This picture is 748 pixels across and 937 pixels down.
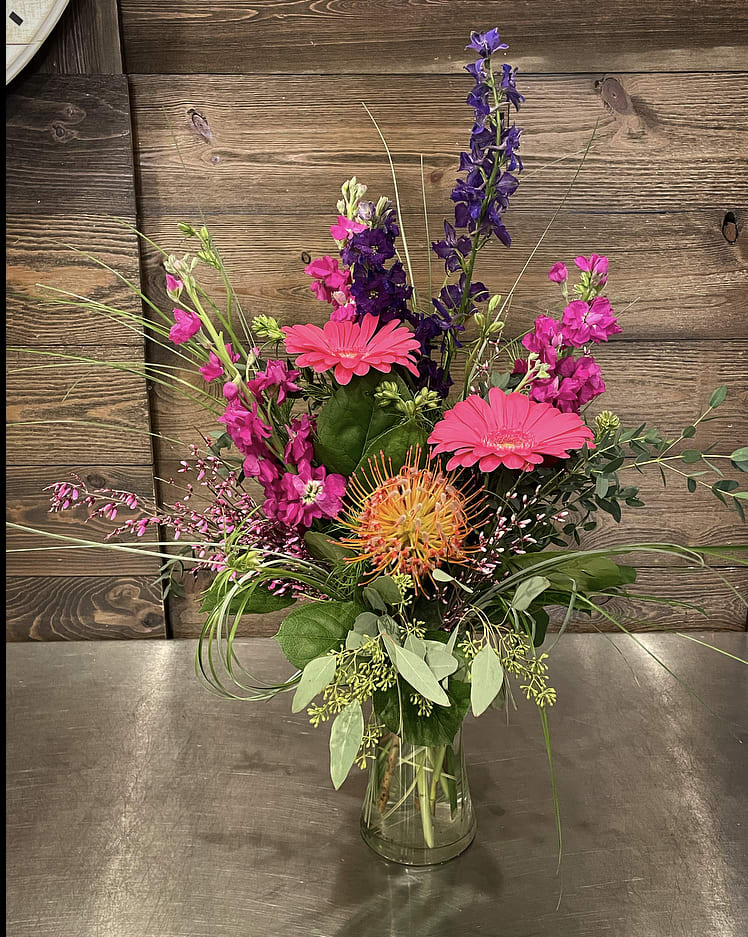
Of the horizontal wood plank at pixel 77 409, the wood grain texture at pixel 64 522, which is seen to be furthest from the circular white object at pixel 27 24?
the wood grain texture at pixel 64 522

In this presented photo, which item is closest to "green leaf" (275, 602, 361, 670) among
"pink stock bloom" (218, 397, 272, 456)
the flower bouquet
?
the flower bouquet

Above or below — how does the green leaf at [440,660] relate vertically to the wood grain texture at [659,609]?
above

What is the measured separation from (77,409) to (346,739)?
0.71 metres

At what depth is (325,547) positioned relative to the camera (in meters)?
0.60

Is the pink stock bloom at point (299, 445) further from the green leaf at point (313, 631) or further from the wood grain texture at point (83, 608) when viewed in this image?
the wood grain texture at point (83, 608)

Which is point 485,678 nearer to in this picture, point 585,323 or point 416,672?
point 416,672

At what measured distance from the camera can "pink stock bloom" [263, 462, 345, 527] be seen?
0.58 meters

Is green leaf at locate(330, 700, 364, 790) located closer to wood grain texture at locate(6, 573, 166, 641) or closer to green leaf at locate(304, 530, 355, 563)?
green leaf at locate(304, 530, 355, 563)

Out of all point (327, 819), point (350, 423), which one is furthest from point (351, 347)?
point (327, 819)

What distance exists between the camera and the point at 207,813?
2.65ft

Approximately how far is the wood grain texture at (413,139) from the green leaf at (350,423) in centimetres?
52

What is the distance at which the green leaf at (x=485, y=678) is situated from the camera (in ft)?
1.72

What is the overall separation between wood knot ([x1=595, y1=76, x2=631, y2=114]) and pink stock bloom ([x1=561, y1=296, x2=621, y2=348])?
545 millimetres

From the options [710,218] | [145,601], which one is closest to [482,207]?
[710,218]
